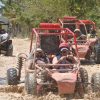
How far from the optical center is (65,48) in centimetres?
917

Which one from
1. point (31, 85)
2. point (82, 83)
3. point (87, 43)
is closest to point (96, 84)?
point (82, 83)

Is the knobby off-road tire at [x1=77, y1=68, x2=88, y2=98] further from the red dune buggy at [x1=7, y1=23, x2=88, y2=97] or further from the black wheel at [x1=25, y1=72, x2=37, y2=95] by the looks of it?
the black wheel at [x1=25, y1=72, x2=37, y2=95]

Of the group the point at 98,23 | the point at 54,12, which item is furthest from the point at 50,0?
the point at 98,23

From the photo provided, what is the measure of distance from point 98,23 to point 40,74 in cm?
2053

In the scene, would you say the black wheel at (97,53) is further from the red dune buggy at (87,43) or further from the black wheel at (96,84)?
the black wheel at (96,84)

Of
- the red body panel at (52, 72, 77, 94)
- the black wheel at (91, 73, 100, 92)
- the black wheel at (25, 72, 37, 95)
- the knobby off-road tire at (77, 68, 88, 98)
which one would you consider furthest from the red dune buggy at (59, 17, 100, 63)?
the red body panel at (52, 72, 77, 94)

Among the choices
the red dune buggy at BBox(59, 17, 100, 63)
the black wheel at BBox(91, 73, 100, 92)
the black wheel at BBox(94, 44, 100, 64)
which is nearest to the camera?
the black wheel at BBox(91, 73, 100, 92)

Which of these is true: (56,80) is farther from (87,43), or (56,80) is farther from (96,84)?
(87,43)

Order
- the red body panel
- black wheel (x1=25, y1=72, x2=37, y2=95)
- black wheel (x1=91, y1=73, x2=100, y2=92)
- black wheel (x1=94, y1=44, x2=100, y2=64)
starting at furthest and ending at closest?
black wheel (x1=94, y1=44, x2=100, y2=64), black wheel (x1=91, y1=73, x2=100, y2=92), black wheel (x1=25, y1=72, x2=37, y2=95), the red body panel

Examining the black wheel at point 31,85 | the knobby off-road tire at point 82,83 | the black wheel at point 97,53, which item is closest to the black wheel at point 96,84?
the knobby off-road tire at point 82,83

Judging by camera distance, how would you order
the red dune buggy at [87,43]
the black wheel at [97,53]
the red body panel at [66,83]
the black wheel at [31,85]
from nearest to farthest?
the red body panel at [66,83]
the black wheel at [31,85]
the red dune buggy at [87,43]
the black wheel at [97,53]

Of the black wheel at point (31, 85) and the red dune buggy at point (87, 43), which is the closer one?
the black wheel at point (31, 85)

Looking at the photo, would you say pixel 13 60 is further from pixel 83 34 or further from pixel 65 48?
pixel 65 48

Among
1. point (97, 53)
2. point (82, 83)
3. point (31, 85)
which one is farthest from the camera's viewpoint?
point (97, 53)
